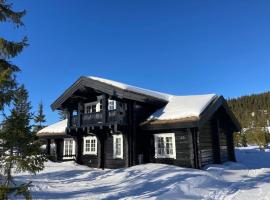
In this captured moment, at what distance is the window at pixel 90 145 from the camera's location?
76.5ft

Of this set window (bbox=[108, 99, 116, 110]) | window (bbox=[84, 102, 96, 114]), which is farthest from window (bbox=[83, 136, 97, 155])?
window (bbox=[108, 99, 116, 110])

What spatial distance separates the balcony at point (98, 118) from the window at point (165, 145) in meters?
2.85

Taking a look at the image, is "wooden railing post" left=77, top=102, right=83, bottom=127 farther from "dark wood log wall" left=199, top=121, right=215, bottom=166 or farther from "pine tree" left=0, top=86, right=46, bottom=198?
"pine tree" left=0, top=86, right=46, bottom=198

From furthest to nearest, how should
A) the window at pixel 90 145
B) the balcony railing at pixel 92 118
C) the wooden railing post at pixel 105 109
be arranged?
the window at pixel 90 145 → the balcony railing at pixel 92 118 → the wooden railing post at pixel 105 109

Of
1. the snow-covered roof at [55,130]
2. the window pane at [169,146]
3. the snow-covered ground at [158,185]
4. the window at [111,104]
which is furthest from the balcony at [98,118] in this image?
the snow-covered roof at [55,130]

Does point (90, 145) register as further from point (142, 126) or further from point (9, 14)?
point (9, 14)

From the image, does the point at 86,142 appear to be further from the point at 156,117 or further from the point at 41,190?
the point at 41,190

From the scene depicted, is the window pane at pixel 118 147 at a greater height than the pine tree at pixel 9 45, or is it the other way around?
the pine tree at pixel 9 45

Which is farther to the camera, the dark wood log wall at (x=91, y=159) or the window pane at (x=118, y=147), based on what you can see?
the dark wood log wall at (x=91, y=159)

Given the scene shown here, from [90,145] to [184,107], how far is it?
866cm

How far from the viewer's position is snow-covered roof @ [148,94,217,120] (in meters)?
18.6

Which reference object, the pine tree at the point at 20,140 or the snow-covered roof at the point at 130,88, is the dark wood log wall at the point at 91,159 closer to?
the snow-covered roof at the point at 130,88

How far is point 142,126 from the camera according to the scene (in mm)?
20078

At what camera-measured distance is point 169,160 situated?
1939 cm
